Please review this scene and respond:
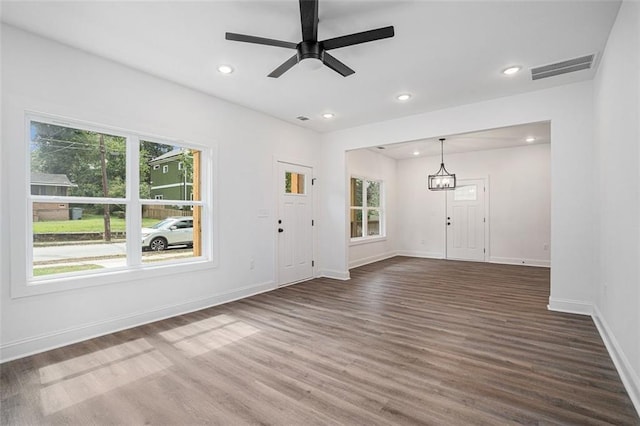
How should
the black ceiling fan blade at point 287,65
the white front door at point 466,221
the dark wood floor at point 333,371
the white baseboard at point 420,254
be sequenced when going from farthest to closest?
1. the white baseboard at point 420,254
2. the white front door at point 466,221
3. the black ceiling fan blade at point 287,65
4. the dark wood floor at point 333,371

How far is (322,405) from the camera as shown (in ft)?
6.53

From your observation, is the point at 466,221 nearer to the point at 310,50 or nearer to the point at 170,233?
the point at 310,50

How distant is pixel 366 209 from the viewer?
7797mm

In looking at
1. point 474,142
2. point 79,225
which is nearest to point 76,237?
point 79,225

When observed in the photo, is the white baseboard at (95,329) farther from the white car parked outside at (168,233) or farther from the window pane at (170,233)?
the white car parked outside at (168,233)

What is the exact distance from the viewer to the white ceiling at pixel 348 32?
7.95 ft

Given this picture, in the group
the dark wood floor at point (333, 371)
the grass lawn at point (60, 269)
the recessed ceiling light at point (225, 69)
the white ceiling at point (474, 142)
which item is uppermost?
the recessed ceiling light at point (225, 69)

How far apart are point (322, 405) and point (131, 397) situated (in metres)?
1.29

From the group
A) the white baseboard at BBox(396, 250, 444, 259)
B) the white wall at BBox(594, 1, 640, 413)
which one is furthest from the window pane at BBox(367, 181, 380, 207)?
the white wall at BBox(594, 1, 640, 413)

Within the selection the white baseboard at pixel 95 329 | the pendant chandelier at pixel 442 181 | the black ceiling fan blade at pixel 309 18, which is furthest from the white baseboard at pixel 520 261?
the black ceiling fan blade at pixel 309 18

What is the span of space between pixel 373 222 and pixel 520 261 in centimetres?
353

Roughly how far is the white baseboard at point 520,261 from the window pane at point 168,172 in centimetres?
700

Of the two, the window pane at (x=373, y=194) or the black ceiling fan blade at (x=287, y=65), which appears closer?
the black ceiling fan blade at (x=287, y=65)

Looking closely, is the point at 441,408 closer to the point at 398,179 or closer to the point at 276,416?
the point at 276,416
